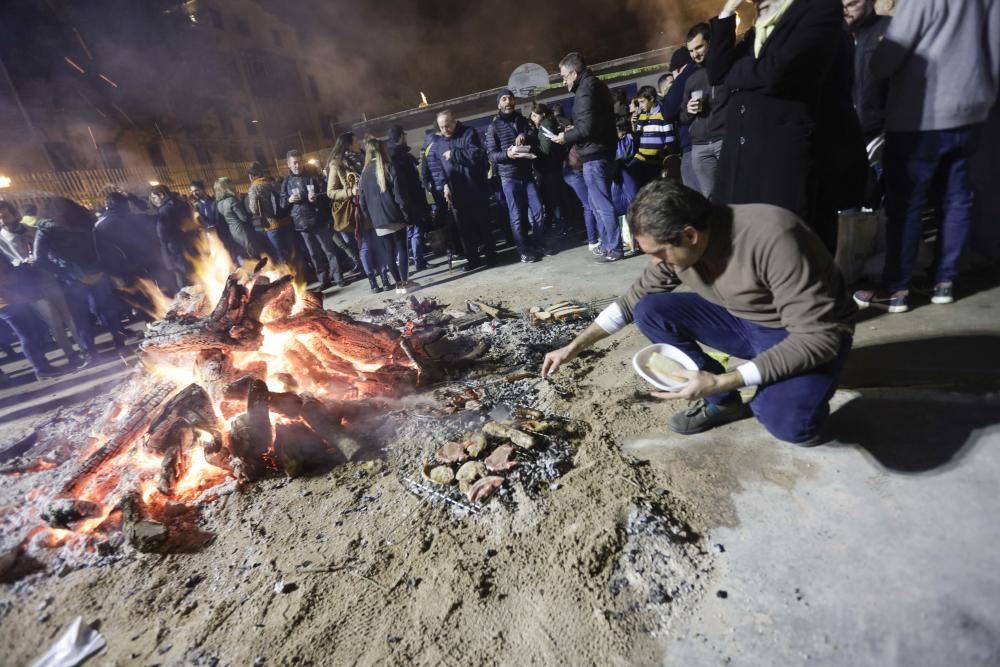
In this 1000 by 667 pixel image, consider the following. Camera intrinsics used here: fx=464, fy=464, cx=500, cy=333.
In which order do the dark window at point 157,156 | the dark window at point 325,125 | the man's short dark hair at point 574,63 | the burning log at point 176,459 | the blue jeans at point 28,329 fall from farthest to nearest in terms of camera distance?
the dark window at point 325,125 < the dark window at point 157,156 < the blue jeans at point 28,329 < the man's short dark hair at point 574,63 < the burning log at point 176,459

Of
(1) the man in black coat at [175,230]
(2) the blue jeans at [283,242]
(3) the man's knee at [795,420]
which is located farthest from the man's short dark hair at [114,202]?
(3) the man's knee at [795,420]

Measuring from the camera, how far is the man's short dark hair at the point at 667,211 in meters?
2.13

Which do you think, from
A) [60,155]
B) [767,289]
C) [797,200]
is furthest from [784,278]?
[60,155]

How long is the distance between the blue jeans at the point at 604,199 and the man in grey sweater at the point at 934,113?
332cm

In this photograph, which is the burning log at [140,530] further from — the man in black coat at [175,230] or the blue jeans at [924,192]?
the man in black coat at [175,230]

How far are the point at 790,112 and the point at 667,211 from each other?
5.64 feet

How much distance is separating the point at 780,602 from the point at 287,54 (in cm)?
4707

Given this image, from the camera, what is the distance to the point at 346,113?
25.7m

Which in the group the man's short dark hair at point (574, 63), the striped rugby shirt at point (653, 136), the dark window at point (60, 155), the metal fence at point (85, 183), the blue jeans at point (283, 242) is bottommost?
the blue jeans at point (283, 242)

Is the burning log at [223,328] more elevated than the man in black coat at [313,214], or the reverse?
the man in black coat at [313,214]

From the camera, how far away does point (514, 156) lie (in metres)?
7.18

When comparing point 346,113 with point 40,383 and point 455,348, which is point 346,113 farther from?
point 455,348

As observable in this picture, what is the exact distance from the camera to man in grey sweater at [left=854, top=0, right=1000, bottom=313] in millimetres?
3088

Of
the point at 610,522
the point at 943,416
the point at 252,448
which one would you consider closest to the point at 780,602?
the point at 610,522
